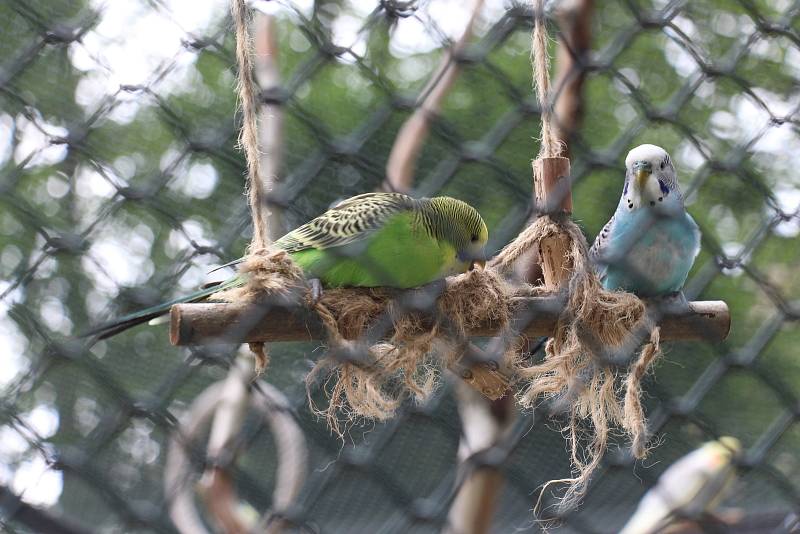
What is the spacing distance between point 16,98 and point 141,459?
76 centimetres

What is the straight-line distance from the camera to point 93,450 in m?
1.04

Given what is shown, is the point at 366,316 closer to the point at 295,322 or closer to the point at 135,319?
the point at 295,322

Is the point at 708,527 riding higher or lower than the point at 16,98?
lower

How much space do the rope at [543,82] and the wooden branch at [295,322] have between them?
0.20m

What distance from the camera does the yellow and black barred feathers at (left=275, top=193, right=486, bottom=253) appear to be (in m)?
1.29

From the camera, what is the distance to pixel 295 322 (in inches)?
40.5

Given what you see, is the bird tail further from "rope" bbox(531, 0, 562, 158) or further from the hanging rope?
"rope" bbox(531, 0, 562, 158)

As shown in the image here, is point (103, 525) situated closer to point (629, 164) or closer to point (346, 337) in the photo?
point (346, 337)

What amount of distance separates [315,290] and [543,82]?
394 millimetres

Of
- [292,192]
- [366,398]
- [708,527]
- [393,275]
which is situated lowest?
[708,527]

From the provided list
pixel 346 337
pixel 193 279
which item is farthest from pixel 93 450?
pixel 193 279

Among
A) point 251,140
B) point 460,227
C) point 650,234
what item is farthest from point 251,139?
point 650,234

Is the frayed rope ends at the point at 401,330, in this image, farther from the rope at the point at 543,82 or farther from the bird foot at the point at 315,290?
the rope at the point at 543,82

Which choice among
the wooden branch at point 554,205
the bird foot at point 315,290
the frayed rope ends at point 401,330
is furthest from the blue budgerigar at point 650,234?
the bird foot at point 315,290
